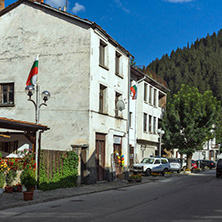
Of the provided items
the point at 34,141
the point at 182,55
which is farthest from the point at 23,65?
the point at 182,55

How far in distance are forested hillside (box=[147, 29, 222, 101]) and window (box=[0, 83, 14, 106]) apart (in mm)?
124802

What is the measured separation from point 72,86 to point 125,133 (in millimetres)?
7305

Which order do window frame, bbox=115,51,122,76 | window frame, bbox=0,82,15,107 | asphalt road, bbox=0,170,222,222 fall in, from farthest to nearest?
window frame, bbox=115,51,122,76 < window frame, bbox=0,82,15,107 < asphalt road, bbox=0,170,222,222

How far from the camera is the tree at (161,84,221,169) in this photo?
43594mm

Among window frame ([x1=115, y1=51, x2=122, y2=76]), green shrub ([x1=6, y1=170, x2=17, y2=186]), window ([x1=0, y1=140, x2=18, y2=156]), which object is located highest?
window frame ([x1=115, y1=51, x2=122, y2=76])

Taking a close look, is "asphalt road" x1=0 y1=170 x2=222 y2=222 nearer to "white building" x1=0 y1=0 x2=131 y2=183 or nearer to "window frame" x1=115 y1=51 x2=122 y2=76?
"white building" x1=0 y1=0 x2=131 y2=183

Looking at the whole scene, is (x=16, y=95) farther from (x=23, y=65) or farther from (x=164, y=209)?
(x=164, y=209)

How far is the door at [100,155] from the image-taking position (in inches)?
919

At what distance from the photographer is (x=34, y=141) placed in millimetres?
16875

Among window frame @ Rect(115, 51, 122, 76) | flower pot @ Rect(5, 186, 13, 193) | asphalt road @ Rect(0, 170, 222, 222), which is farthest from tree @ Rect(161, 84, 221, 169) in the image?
flower pot @ Rect(5, 186, 13, 193)

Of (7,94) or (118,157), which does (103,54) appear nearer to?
(7,94)

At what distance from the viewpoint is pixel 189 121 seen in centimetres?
4381

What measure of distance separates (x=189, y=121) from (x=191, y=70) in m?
138

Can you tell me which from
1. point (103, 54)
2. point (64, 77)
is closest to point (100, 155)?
point (64, 77)
